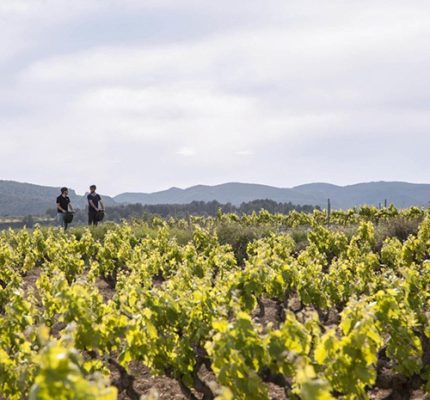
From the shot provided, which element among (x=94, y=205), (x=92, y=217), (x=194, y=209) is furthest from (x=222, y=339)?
(x=194, y=209)

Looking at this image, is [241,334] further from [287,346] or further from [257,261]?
[257,261]

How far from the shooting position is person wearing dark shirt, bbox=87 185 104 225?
693 inches

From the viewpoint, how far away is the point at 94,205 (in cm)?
1814

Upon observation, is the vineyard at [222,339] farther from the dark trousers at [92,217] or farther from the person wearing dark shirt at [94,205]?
the dark trousers at [92,217]

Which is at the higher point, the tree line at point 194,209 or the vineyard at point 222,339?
the tree line at point 194,209

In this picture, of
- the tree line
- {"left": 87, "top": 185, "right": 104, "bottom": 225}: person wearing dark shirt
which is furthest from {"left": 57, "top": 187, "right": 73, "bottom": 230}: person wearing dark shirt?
the tree line

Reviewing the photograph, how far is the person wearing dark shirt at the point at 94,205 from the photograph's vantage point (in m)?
17.6

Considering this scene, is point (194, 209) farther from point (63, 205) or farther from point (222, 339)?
point (222, 339)

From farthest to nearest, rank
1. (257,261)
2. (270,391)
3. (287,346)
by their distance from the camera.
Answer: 1. (257,261)
2. (270,391)
3. (287,346)

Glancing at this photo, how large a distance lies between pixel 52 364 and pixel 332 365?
2606 mm

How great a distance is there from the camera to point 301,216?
2622cm

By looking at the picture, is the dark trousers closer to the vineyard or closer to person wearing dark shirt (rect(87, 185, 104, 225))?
person wearing dark shirt (rect(87, 185, 104, 225))

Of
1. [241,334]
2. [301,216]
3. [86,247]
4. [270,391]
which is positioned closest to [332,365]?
[241,334]

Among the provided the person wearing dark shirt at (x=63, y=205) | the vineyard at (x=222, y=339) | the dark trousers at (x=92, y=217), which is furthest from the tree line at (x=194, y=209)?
the vineyard at (x=222, y=339)
